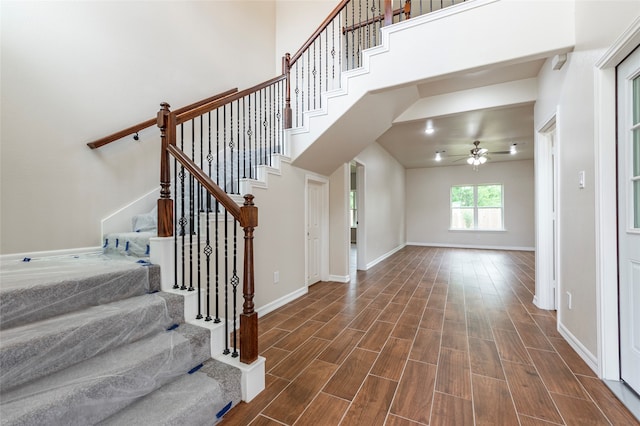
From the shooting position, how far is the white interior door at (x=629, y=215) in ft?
5.32

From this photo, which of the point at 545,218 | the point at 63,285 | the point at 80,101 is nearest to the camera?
the point at 63,285

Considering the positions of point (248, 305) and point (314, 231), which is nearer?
point (248, 305)

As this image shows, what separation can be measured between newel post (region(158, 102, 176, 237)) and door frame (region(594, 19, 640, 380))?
301cm

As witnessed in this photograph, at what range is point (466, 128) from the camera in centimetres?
520

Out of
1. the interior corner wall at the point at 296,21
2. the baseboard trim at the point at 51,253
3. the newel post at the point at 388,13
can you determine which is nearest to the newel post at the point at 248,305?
the baseboard trim at the point at 51,253

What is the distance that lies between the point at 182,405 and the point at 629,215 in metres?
2.81

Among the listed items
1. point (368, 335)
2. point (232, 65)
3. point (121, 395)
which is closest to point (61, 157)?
point (121, 395)

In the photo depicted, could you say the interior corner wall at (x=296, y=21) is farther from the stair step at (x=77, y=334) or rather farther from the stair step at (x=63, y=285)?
the stair step at (x=77, y=334)

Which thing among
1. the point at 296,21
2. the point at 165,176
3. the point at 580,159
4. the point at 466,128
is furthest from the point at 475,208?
the point at 165,176

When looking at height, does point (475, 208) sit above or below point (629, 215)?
above

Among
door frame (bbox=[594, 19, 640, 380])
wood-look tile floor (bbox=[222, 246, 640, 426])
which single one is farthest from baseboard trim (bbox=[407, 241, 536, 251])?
door frame (bbox=[594, 19, 640, 380])

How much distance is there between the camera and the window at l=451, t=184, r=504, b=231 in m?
8.59

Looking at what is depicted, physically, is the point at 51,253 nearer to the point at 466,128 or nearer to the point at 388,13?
the point at 388,13

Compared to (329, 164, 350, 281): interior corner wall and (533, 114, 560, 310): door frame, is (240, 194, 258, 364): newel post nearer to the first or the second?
(329, 164, 350, 281): interior corner wall
